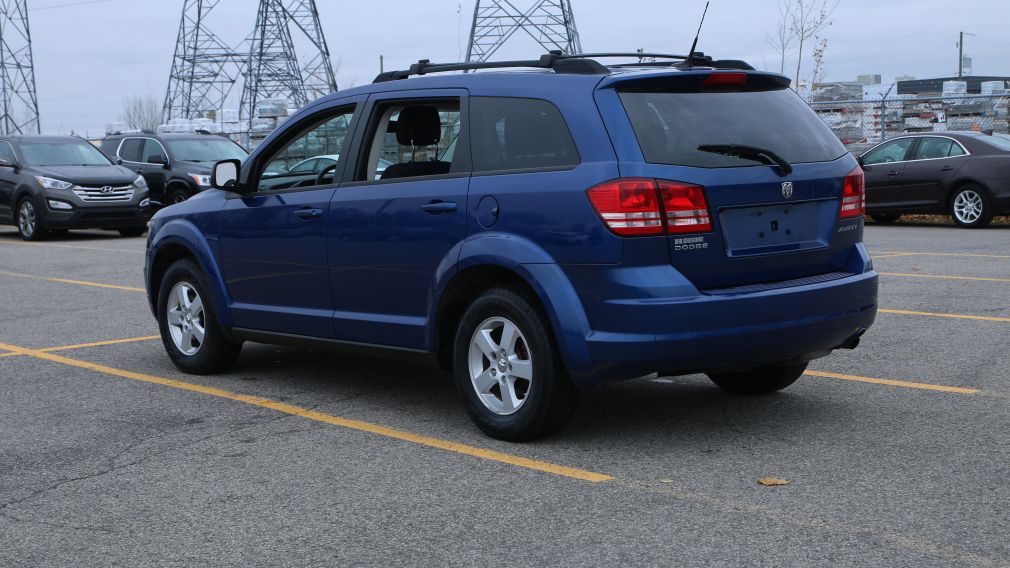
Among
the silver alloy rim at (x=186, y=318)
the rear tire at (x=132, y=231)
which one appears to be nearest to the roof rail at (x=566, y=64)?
the silver alloy rim at (x=186, y=318)

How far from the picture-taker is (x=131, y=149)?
25.3 m

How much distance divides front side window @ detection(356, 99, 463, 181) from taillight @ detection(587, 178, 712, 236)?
1.21 meters

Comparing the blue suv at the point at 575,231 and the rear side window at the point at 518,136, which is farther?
the rear side window at the point at 518,136

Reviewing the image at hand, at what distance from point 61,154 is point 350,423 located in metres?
17.6

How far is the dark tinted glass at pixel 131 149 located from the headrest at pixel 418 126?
1956 centimetres

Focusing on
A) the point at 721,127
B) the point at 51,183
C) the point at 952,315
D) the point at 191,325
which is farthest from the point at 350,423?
the point at 51,183

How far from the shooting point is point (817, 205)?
5.93m

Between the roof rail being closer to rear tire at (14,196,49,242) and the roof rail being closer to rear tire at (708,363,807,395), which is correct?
rear tire at (708,363,807,395)

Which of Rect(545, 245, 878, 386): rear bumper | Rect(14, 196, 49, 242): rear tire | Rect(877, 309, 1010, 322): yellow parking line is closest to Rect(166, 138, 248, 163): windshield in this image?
Rect(14, 196, 49, 242): rear tire

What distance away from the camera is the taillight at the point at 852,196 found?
6.06m

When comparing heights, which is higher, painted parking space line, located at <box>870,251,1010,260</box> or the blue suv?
the blue suv

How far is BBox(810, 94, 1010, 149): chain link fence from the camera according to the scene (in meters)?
27.5

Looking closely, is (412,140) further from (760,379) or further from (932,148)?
(932,148)

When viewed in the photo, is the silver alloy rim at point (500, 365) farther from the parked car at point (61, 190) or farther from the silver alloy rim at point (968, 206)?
the parked car at point (61, 190)
